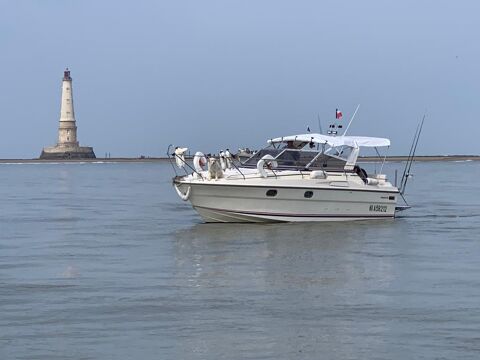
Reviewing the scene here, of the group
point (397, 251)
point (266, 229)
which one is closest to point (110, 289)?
point (397, 251)

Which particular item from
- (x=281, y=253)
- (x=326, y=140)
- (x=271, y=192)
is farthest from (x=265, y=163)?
(x=281, y=253)

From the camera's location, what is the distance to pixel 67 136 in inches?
5443

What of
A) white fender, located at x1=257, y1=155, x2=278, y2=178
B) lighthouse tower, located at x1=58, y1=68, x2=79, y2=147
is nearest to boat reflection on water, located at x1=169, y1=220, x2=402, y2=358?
white fender, located at x1=257, y1=155, x2=278, y2=178

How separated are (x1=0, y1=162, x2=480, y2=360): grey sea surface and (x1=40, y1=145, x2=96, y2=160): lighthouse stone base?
114 metres

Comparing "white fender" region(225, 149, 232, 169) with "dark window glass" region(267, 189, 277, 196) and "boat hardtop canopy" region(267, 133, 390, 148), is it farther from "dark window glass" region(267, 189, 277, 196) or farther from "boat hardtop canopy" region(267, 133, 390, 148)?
"dark window glass" region(267, 189, 277, 196)

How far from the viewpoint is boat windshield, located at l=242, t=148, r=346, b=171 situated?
85.0 feet

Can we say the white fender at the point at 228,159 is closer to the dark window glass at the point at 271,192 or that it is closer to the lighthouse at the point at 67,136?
the dark window glass at the point at 271,192

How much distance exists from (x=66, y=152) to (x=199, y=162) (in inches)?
4573

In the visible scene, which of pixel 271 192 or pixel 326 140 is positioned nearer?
pixel 271 192

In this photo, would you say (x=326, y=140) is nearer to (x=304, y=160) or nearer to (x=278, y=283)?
(x=304, y=160)

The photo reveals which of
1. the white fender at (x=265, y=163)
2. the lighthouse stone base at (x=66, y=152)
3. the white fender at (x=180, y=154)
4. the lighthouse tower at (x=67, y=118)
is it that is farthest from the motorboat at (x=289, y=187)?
the lighthouse stone base at (x=66, y=152)

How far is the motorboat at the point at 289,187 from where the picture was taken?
83.3 feet

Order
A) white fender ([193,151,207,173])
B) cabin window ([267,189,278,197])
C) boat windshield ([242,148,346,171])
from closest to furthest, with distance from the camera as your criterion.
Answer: cabin window ([267,189,278,197])
boat windshield ([242,148,346,171])
white fender ([193,151,207,173])

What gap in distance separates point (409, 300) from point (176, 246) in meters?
8.87
